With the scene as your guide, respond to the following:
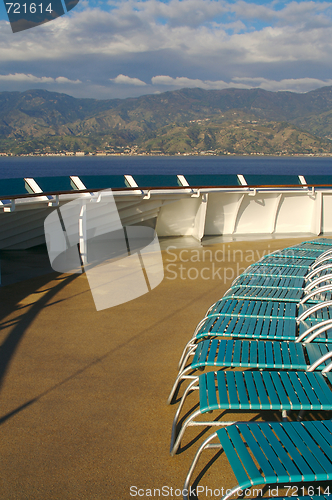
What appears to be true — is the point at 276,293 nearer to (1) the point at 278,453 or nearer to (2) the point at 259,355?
(2) the point at 259,355

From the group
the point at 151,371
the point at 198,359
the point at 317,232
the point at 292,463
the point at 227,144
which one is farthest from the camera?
the point at 227,144

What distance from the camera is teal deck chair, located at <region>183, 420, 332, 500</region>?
1496 millimetres

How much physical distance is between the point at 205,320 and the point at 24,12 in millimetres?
5485

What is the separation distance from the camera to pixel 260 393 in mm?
2084

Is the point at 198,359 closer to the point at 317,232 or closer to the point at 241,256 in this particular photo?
the point at 241,256

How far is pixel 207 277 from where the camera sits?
6.16m

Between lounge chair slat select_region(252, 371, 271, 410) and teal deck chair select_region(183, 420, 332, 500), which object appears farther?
lounge chair slat select_region(252, 371, 271, 410)

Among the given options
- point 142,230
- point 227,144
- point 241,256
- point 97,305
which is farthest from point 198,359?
point 227,144

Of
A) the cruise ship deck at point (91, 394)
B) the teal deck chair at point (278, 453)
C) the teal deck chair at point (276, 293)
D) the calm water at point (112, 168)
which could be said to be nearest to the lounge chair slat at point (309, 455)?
the teal deck chair at point (278, 453)

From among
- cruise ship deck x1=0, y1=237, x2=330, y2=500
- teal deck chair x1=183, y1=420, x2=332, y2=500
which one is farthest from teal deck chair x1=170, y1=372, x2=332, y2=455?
cruise ship deck x1=0, y1=237, x2=330, y2=500

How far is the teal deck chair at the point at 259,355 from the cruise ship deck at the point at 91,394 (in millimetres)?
473

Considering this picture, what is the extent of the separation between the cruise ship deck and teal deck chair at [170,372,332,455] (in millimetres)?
279

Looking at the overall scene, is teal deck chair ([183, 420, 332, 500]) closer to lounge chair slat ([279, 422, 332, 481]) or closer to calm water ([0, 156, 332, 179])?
lounge chair slat ([279, 422, 332, 481])

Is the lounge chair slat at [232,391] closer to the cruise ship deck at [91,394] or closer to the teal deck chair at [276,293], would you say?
the cruise ship deck at [91,394]
